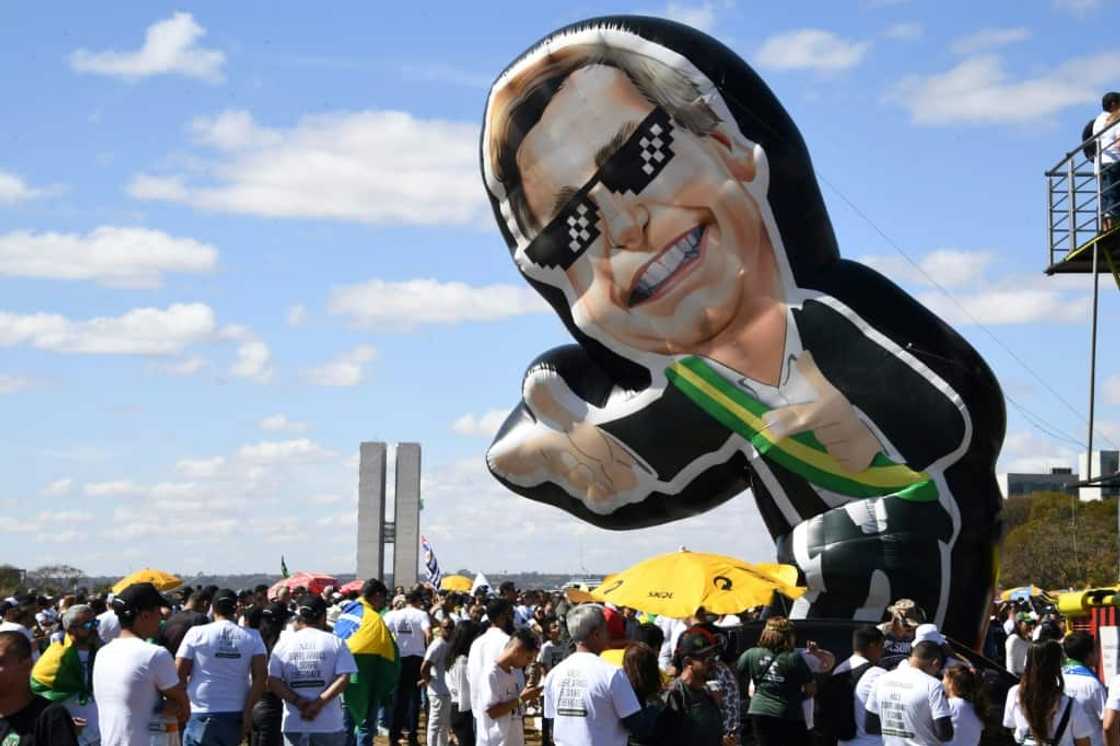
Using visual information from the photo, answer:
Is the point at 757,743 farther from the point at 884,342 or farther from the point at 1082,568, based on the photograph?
the point at 1082,568

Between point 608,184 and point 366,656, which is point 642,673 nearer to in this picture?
point 366,656

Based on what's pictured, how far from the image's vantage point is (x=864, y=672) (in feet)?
30.1

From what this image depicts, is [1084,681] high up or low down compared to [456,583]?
down

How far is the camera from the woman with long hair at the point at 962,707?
8047mm

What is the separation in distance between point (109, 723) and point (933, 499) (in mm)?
9001

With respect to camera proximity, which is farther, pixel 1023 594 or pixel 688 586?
pixel 1023 594

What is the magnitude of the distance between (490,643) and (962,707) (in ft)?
9.98

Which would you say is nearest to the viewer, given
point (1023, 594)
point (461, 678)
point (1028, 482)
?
point (461, 678)

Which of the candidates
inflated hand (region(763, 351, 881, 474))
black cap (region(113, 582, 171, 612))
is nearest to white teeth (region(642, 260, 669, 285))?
inflated hand (region(763, 351, 881, 474))

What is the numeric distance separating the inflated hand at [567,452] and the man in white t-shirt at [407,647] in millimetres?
2421

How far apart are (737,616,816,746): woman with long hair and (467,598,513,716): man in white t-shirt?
5.33ft

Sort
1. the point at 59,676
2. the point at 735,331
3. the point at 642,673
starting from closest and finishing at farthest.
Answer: the point at 642,673 < the point at 59,676 < the point at 735,331

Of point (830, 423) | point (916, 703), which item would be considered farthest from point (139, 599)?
point (830, 423)

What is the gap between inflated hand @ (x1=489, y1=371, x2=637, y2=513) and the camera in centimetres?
1614
